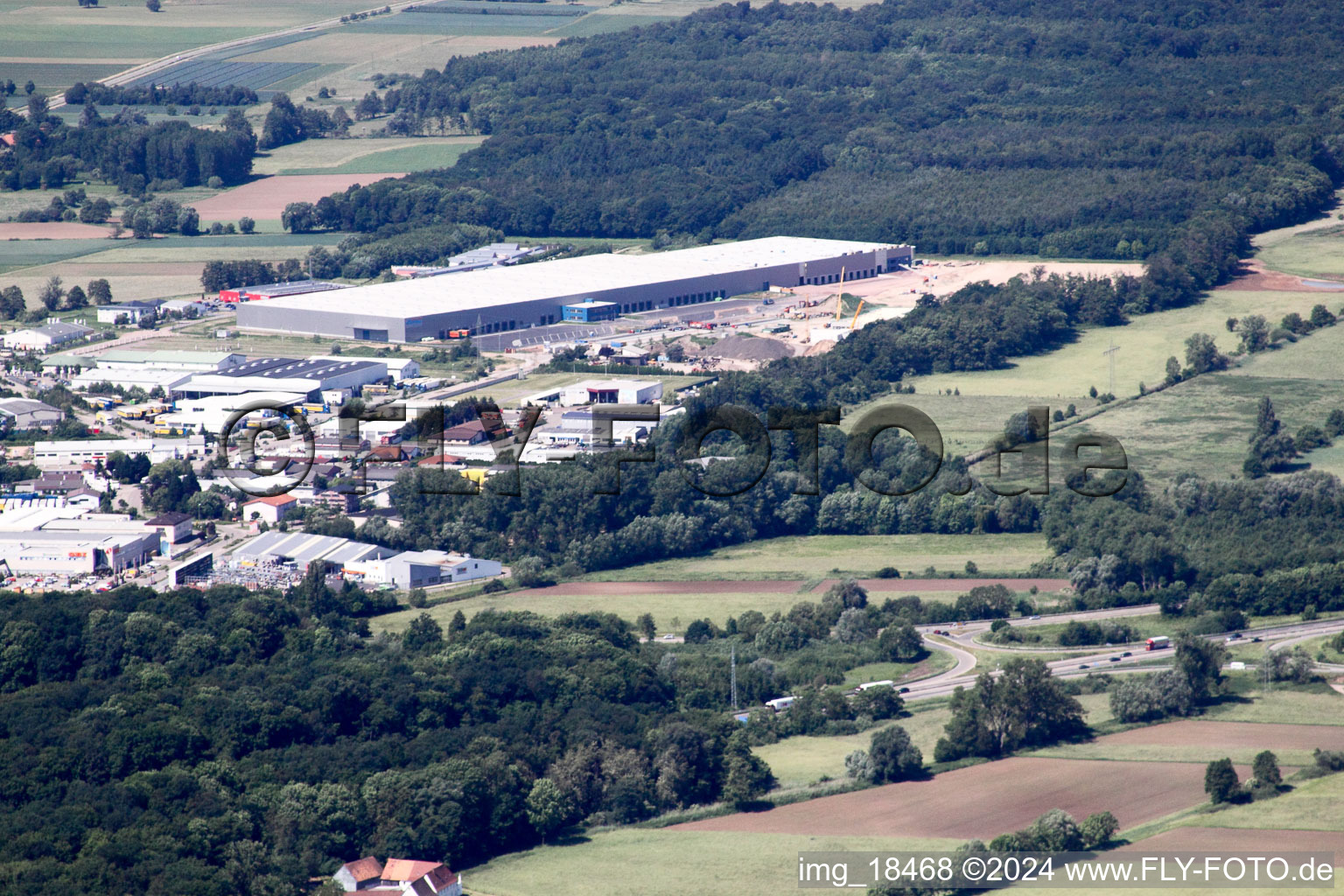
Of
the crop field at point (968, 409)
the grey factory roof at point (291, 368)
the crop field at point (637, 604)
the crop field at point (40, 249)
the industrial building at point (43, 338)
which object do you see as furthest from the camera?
the crop field at point (40, 249)

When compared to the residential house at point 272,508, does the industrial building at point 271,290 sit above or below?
above

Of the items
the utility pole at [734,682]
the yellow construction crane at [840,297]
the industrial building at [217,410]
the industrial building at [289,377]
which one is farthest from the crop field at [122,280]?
the utility pole at [734,682]

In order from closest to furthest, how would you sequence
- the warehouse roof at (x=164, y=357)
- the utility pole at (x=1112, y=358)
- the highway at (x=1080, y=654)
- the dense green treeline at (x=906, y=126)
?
1. the highway at (x=1080, y=654)
2. the utility pole at (x=1112, y=358)
3. the warehouse roof at (x=164, y=357)
4. the dense green treeline at (x=906, y=126)

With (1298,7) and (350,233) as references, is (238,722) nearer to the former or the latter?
(350,233)

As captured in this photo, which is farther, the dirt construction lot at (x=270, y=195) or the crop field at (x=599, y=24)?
the crop field at (x=599, y=24)

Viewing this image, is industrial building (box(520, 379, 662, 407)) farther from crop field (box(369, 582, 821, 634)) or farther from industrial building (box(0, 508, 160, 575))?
crop field (box(369, 582, 821, 634))

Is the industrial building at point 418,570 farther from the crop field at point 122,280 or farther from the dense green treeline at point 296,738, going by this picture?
the crop field at point 122,280

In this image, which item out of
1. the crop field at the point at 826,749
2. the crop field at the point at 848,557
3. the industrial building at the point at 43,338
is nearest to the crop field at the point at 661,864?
the crop field at the point at 826,749

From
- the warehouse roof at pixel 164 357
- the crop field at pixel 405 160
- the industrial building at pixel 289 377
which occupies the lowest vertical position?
the industrial building at pixel 289 377

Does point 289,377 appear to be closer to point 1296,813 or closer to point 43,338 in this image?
point 43,338
